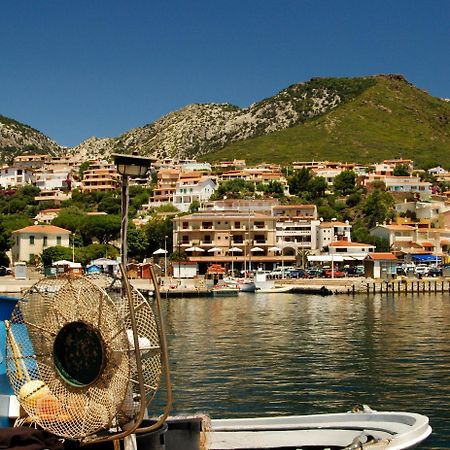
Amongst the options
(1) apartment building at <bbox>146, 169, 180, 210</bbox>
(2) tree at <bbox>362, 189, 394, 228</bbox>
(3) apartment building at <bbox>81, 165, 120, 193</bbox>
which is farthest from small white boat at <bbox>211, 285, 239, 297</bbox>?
(3) apartment building at <bbox>81, 165, 120, 193</bbox>

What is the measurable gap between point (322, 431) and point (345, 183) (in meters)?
104

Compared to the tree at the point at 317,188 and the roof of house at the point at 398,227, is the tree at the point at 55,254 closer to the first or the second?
the roof of house at the point at 398,227

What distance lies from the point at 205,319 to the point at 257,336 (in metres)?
10.1

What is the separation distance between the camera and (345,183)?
112000 millimetres

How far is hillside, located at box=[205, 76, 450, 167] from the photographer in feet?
513

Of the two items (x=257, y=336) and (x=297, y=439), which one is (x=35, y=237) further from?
(x=297, y=439)

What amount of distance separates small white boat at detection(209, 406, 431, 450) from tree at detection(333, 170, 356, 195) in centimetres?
10227

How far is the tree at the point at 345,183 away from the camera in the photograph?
112m

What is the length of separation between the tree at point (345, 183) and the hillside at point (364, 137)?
36.3m

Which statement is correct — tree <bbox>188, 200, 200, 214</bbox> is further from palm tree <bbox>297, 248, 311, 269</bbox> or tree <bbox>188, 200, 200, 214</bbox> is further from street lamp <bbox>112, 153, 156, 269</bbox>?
street lamp <bbox>112, 153, 156, 269</bbox>

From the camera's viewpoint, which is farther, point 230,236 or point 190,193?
point 190,193

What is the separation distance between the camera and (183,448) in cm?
867

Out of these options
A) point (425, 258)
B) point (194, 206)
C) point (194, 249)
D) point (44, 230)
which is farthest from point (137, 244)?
point (425, 258)

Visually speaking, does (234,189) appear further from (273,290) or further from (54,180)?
(273,290)
